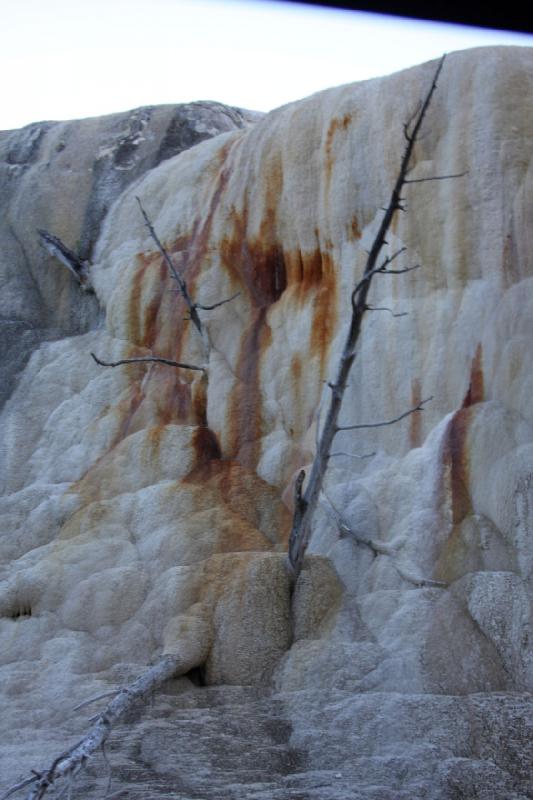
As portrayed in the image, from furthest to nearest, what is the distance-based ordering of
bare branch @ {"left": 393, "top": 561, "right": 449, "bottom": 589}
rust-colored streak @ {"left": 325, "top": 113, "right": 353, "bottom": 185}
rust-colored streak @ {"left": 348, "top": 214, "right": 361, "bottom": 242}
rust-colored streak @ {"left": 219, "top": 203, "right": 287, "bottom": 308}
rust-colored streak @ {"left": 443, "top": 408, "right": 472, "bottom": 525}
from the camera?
rust-colored streak @ {"left": 219, "top": 203, "right": 287, "bottom": 308} < rust-colored streak @ {"left": 325, "top": 113, "right": 353, "bottom": 185} < rust-colored streak @ {"left": 348, "top": 214, "right": 361, "bottom": 242} < rust-colored streak @ {"left": 443, "top": 408, "right": 472, "bottom": 525} < bare branch @ {"left": 393, "top": 561, "right": 449, "bottom": 589}

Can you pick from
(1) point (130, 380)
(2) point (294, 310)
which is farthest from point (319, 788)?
(1) point (130, 380)

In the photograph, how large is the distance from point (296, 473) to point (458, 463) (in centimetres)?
195

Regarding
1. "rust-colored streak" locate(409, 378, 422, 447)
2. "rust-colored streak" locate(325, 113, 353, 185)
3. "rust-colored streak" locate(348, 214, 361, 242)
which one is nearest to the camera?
"rust-colored streak" locate(409, 378, 422, 447)

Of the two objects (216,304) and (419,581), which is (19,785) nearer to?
(419,581)

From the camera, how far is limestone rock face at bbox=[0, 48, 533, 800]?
6.47 m

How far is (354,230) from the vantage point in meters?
9.87

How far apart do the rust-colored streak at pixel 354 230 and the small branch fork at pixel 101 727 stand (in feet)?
13.4

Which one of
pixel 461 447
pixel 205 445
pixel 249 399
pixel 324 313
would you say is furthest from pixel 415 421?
pixel 205 445

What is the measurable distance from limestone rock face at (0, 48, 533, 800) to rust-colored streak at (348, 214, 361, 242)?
7cm

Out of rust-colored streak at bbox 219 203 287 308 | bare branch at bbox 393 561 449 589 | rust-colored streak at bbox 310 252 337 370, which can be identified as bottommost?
bare branch at bbox 393 561 449 589

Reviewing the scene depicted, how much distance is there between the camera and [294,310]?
10.3 meters

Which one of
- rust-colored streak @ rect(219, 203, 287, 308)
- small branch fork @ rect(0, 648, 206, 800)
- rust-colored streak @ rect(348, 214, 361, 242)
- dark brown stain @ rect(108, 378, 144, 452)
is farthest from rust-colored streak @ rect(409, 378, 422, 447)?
dark brown stain @ rect(108, 378, 144, 452)

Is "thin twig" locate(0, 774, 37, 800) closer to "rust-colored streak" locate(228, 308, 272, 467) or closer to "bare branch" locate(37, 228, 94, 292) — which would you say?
"rust-colored streak" locate(228, 308, 272, 467)

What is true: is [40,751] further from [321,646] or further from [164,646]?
[321,646]
